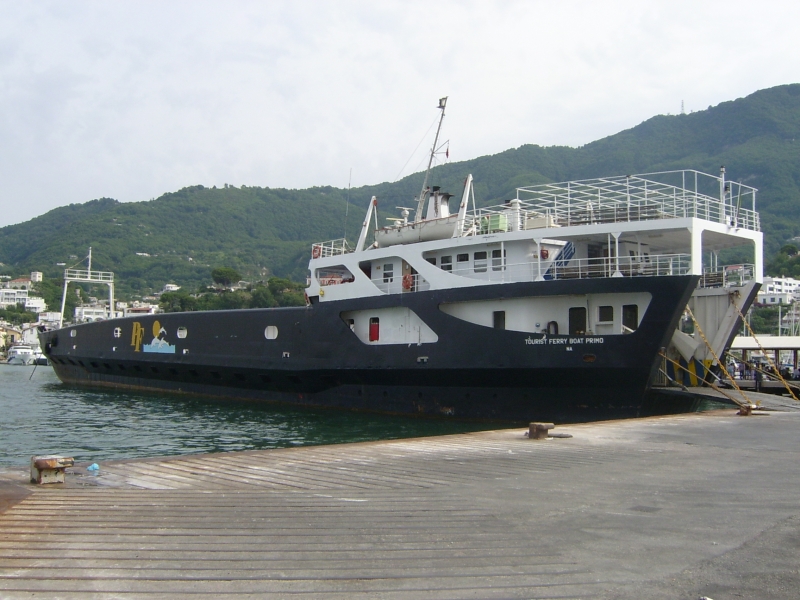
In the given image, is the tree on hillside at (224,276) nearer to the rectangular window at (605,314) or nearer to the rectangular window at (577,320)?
the rectangular window at (577,320)

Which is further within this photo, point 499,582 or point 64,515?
point 64,515

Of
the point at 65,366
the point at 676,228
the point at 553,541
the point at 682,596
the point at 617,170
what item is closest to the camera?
the point at 682,596

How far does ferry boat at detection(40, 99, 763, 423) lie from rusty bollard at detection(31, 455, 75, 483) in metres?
11.9

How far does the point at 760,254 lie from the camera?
1806 centimetres

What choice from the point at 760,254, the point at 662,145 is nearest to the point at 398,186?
the point at 662,145

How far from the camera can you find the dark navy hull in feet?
52.4

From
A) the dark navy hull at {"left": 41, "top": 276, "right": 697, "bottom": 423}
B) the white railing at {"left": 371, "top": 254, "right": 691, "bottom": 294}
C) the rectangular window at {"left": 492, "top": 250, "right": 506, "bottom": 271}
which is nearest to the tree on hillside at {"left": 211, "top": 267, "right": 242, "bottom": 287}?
the dark navy hull at {"left": 41, "top": 276, "right": 697, "bottom": 423}

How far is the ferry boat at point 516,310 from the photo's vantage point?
1620 cm

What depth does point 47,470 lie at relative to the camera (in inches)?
251

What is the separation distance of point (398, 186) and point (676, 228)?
129 metres

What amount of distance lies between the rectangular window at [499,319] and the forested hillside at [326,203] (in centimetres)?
10393

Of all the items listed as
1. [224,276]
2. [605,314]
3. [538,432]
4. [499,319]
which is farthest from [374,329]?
[224,276]

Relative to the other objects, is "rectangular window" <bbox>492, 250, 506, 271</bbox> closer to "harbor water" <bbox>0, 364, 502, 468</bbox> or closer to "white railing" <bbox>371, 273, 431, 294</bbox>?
"white railing" <bbox>371, 273, 431, 294</bbox>

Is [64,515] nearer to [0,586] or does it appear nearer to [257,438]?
[0,586]
